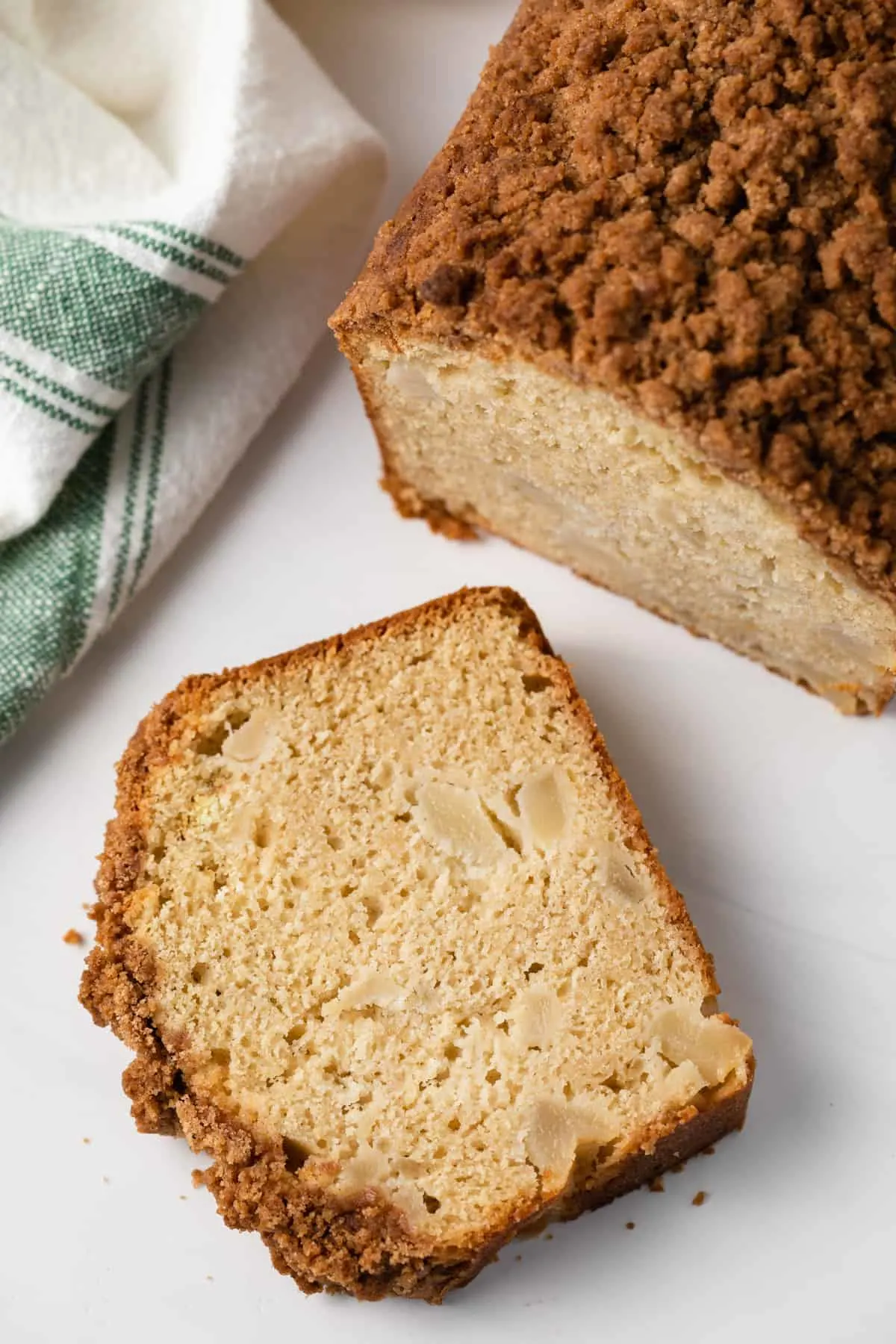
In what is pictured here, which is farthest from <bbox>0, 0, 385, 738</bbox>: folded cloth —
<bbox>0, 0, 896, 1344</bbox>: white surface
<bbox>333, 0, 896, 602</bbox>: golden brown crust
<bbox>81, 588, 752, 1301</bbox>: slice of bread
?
<bbox>333, 0, 896, 602</bbox>: golden brown crust

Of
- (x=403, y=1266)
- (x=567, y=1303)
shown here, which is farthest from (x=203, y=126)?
(x=567, y=1303)

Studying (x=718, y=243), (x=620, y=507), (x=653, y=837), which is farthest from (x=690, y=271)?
(x=653, y=837)

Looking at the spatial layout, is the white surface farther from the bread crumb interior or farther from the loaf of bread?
the loaf of bread

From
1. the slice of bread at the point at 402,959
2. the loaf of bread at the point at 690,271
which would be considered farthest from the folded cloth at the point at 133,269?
the loaf of bread at the point at 690,271

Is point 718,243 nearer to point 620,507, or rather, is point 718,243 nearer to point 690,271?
point 690,271

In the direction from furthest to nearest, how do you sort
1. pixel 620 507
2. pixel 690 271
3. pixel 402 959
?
pixel 620 507, pixel 402 959, pixel 690 271

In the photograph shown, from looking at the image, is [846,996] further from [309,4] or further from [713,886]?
[309,4]
